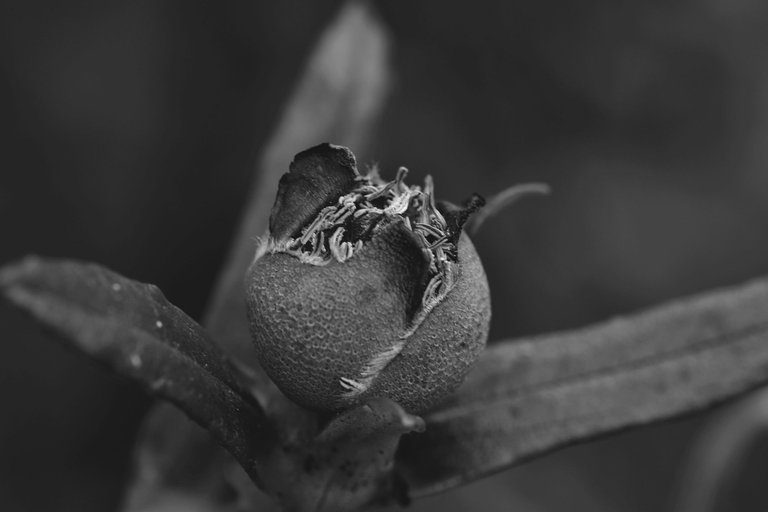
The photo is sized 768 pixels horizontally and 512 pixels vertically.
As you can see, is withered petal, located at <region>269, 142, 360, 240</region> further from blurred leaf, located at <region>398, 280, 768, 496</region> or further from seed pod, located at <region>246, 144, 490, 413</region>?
blurred leaf, located at <region>398, 280, 768, 496</region>

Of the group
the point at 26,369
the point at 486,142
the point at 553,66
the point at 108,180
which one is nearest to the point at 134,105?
the point at 108,180

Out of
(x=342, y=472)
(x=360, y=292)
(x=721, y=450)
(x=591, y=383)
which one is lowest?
(x=721, y=450)

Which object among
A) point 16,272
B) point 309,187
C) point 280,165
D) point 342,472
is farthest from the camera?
point 280,165

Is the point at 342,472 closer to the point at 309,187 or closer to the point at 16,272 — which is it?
the point at 309,187

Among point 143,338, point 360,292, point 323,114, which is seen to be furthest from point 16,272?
point 323,114

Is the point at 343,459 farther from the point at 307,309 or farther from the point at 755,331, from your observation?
the point at 755,331

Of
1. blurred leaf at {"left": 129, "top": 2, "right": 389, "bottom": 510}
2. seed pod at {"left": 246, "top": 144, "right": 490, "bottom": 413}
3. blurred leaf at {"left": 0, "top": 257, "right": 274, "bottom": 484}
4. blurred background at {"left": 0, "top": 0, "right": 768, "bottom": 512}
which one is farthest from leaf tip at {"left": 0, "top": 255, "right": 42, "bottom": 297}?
blurred background at {"left": 0, "top": 0, "right": 768, "bottom": 512}
